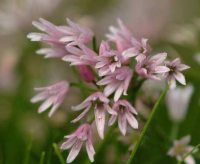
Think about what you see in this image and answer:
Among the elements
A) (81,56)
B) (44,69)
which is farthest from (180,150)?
(44,69)

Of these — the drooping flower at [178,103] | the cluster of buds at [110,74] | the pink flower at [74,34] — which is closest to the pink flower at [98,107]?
the cluster of buds at [110,74]

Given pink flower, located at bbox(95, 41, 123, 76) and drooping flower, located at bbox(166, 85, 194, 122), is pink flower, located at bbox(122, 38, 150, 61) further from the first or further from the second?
drooping flower, located at bbox(166, 85, 194, 122)

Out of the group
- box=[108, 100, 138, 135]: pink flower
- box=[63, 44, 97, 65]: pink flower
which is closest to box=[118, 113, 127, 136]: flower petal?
box=[108, 100, 138, 135]: pink flower

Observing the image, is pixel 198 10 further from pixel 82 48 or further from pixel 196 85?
pixel 82 48

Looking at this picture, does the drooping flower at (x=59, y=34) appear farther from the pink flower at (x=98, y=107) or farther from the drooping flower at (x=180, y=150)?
the drooping flower at (x=180, y=150)

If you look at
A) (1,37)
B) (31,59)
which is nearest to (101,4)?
(1,37)
